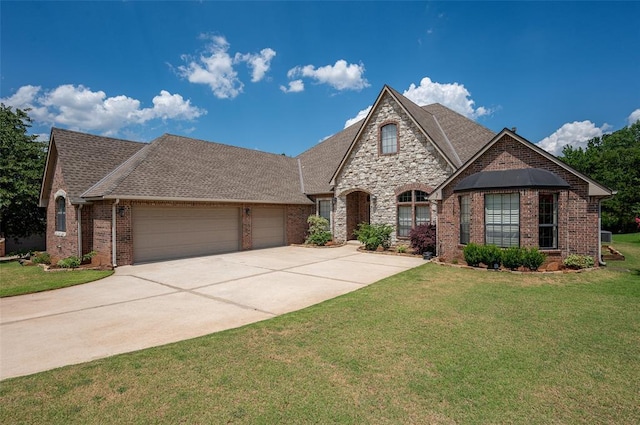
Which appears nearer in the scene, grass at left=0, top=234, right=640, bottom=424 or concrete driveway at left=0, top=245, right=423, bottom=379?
grass at left=0, top=234, right=640, bottom=424

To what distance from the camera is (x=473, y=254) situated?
491 inches

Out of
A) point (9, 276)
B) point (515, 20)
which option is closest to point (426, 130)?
point (515, 20)

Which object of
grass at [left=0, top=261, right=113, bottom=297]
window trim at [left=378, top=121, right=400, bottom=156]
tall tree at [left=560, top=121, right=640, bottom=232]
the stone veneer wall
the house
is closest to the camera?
grass at [left=0, top=261, right=113, bottom=297]

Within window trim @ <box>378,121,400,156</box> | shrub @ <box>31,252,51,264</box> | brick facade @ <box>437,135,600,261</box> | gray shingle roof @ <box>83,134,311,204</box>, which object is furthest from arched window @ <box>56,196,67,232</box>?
brick facade @ <box>437,135,600,261</box>

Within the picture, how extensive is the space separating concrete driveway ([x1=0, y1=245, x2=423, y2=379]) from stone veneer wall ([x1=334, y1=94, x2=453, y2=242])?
5.62 metres

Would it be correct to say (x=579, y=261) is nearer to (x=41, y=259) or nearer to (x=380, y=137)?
(x=380, y=137)

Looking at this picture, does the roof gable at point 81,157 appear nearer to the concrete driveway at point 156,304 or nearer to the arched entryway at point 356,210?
the concrete driveway at point 156,304

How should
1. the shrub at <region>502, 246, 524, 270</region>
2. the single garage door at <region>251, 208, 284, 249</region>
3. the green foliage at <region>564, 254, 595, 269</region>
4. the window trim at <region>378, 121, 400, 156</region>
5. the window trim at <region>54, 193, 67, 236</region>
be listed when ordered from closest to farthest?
the green foliage at <region>564, 254, 595, 269</region> < the shrub at <region>502, 246, 524, 270</region> < the window trim at <region>54, 193, 67, 236</region> < the window trim at <region>378, 121, 400, 156</region> < the single garage door at <region>251, 208, 284, 249</region>

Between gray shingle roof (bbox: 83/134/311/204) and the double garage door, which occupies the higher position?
gray shingle roof (bbox: 83/134/311/204)

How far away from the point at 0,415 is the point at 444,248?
44.8ft

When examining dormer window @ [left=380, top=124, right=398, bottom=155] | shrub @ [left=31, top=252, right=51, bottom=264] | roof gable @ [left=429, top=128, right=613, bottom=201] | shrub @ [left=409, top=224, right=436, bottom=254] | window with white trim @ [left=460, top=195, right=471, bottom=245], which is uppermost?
dormer window @ [left=380, top=124, right=398, bottom=155]

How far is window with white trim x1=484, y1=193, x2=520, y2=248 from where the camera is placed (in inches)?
485

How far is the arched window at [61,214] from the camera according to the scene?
1547cm

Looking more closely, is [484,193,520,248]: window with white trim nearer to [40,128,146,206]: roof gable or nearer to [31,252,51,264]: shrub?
[40,128,146,206]: roof gable
